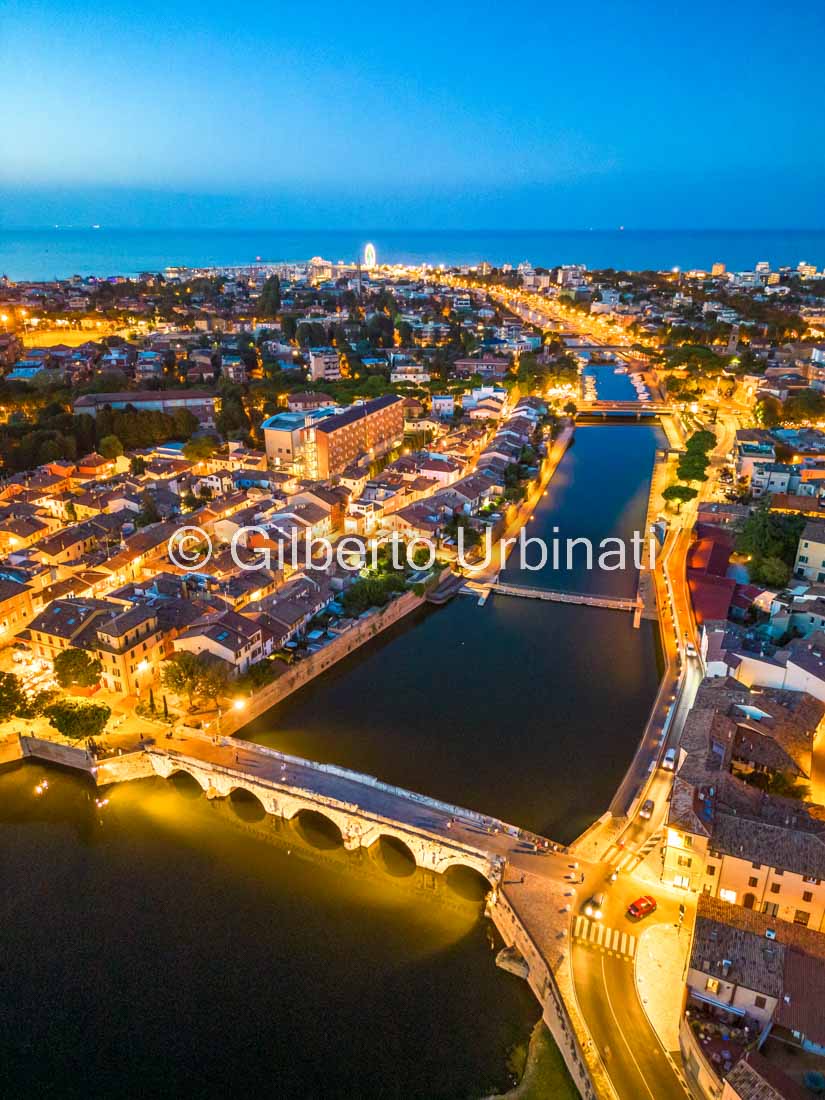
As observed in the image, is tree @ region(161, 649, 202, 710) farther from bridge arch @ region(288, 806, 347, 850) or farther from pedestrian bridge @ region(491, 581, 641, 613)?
pedestrian bridge @ region(491, 581, 641, 613)

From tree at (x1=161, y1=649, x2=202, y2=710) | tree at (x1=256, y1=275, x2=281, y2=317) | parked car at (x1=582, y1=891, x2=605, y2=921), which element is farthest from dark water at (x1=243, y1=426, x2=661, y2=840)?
tree at (x1=256, y1=275, x2=281, y2=317)

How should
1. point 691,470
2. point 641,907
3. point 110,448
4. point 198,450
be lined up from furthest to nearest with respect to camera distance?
1. point 110,448
2. point 198,450
3. point 691,470
4. point 641,907

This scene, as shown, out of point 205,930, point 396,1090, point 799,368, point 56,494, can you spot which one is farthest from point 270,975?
point 799,368

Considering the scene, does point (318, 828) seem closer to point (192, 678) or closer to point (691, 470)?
point (192, 678)

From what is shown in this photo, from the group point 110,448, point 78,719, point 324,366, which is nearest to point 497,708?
point 78,719

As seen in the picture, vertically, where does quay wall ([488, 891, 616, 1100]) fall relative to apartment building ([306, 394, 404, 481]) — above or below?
below

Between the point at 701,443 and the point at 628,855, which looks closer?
the point at 628,855
